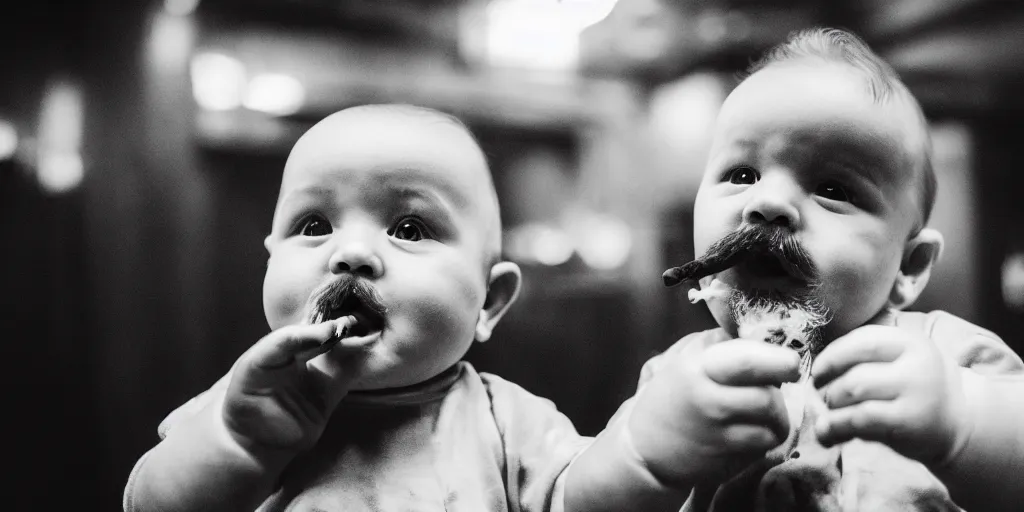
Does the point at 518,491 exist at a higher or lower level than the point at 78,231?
lower

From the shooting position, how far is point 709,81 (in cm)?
81

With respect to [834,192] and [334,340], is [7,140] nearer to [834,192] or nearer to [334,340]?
[334,340]

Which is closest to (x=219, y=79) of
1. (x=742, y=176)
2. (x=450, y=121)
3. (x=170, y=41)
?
(x=170, y=41)

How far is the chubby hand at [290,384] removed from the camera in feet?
1.71

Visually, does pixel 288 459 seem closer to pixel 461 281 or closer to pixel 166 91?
pixel 461 281

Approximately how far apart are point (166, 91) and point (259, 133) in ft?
0.41

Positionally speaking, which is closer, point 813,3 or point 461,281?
point 461,281

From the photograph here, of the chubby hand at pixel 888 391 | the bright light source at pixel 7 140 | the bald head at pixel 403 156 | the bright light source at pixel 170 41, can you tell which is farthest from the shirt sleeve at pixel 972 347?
the bright light source at pixel 7 140

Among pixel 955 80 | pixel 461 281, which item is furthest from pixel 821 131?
pixel 955 80

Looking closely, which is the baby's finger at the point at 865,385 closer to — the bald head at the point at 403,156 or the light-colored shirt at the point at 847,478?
the light-colored shirt at the point at 847,478

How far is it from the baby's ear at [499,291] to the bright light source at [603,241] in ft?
0.61

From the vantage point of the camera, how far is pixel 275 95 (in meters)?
0.85

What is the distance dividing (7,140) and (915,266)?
35.4 inches

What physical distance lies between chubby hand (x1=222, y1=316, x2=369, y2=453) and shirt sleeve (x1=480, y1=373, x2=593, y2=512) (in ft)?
0.50
